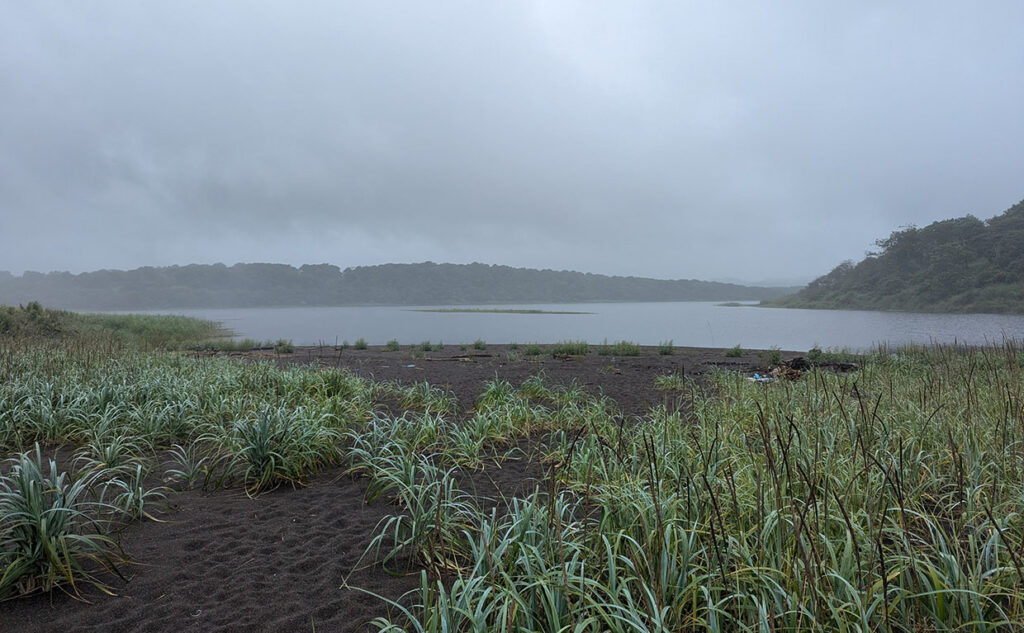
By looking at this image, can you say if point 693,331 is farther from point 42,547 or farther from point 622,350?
point 42,547

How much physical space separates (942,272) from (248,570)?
2804 inches

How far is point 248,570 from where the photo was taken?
2494 millimetres

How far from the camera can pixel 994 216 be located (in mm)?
63094

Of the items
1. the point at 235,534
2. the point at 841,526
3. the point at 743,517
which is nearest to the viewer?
the point at 841,526

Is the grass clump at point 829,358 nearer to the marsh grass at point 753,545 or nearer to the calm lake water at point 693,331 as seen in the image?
the calm lake water at point 693,331

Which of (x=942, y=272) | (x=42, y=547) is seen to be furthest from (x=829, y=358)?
(x=942, y=272)

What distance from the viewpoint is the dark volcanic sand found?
211 cm

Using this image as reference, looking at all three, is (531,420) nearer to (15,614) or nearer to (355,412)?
(355,412)

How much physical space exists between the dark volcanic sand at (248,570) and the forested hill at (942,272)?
57.0m

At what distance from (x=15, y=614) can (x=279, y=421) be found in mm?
2010

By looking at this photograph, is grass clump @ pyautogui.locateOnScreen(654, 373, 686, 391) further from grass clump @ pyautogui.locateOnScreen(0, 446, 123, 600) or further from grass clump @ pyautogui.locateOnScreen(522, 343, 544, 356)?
grass clump @ pyautogui.locateOnScreen(0, 446, 123, 600)

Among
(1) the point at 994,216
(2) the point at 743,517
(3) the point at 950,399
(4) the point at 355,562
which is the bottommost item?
(4) the point at 355,562

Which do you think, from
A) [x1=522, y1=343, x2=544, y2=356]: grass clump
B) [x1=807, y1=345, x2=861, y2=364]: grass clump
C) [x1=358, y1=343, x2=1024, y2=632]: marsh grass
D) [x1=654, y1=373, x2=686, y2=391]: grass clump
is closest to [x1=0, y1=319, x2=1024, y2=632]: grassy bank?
[x1=358, y1=343, x2=1024, y2=632]: marsh grass

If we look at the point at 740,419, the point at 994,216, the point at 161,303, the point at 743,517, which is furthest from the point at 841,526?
the point at 161,303
